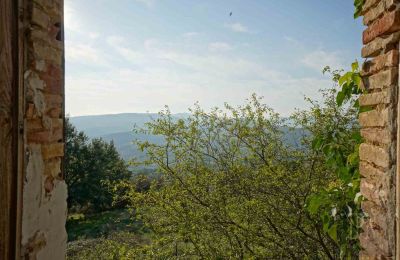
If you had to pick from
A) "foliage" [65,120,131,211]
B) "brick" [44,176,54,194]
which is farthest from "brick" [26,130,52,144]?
"foliage" [65,120,131,211]

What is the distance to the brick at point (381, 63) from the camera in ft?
6.38

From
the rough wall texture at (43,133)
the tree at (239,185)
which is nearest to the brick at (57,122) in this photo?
the rough wall texture at (43,133)

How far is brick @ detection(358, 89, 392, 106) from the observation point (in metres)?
1.97

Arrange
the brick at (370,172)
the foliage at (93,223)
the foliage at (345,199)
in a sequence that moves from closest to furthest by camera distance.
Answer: the brick at (370,172)
the foliage at (345,199)
the foliage at (93,223)

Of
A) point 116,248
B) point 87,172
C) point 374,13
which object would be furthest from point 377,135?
A: point 87,172

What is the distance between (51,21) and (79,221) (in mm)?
26587

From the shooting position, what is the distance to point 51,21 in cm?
219

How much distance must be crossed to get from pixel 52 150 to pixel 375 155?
6.22ft

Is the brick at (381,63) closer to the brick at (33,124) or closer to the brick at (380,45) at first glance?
the brick at (380,45)

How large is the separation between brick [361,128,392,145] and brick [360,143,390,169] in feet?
0.12

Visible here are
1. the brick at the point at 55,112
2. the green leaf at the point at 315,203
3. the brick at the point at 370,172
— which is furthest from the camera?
the green leaf at the point at 315,203

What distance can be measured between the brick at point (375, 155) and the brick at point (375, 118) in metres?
0.13

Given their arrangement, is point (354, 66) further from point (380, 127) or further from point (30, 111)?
point (30, 111)

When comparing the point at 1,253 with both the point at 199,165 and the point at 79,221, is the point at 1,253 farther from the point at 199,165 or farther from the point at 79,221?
the point at 79,221
